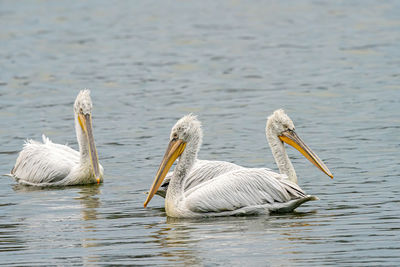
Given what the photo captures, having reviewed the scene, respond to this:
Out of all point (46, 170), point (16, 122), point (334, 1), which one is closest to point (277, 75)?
point (16, 122)

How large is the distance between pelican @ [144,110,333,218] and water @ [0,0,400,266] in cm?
12

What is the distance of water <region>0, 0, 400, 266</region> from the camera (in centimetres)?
665

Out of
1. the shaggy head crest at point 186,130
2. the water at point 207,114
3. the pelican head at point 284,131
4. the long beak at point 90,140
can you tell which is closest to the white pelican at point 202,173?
the water at point 207,114

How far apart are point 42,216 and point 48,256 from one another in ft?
5.59

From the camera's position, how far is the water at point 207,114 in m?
6.65

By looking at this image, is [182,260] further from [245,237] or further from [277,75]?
[277,75]

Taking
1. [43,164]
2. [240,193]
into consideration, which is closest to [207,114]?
[43,164]

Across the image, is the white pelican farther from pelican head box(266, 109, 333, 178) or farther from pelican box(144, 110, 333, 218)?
pelican head box(266, 109, 333, 178)

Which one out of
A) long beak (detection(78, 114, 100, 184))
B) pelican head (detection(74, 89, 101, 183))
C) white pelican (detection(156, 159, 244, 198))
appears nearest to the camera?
white pelican (detection(156, 159, 244, 198))

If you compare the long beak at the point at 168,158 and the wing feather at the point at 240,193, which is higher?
the long beak at the point at 168,158

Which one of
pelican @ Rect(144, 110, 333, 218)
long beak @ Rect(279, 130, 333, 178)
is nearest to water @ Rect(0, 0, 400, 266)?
pelican @ Rect(144, 110, 333, 218)

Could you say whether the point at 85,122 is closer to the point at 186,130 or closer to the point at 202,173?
the point at 202,173

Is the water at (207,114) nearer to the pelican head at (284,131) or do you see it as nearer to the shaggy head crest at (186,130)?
the pelican head at (284,131)

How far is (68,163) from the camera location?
A: 985 centimetres
